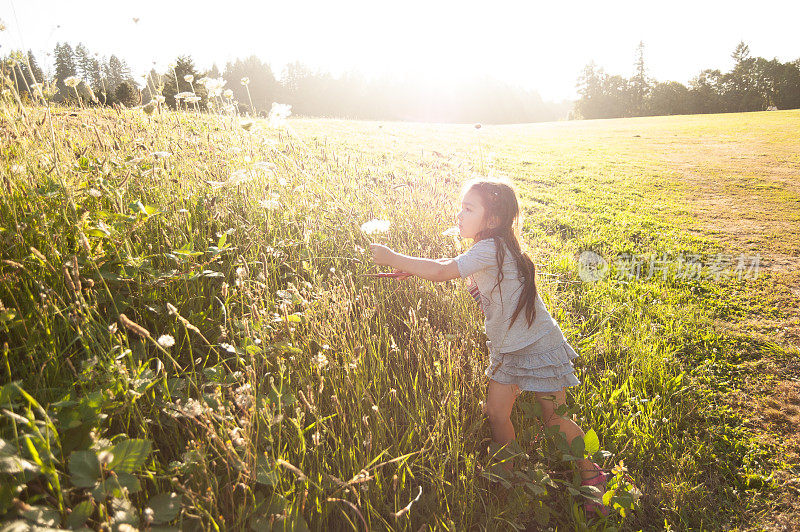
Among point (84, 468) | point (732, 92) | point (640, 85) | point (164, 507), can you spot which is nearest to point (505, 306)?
point (164, 507)

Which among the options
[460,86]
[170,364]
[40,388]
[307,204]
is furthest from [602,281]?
[460,86]

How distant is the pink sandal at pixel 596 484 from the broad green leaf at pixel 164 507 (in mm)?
1625

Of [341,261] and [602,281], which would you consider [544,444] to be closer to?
[341,261]

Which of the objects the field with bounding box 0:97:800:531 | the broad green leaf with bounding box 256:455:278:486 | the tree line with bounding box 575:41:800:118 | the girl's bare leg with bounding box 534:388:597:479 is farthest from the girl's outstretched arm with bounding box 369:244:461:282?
the tree line with bounding box 575:41:800:118

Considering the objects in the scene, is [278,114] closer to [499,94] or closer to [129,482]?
[129,482]

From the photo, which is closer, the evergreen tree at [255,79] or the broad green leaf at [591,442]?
the broad green leaf at [591,442]

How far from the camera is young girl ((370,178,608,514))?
2.10 meters

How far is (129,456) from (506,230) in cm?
181

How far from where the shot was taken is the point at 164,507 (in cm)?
122

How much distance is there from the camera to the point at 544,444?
212 centimetres

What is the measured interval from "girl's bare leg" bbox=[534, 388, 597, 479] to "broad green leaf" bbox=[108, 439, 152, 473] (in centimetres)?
156

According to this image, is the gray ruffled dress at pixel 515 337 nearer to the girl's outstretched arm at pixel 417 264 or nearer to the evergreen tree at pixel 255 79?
the girl's outstretched arm at pixel 417 264

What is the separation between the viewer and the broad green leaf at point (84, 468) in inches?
43.7

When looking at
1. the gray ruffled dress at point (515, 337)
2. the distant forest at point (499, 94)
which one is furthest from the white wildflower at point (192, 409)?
the distant forest at point (499, 94)
